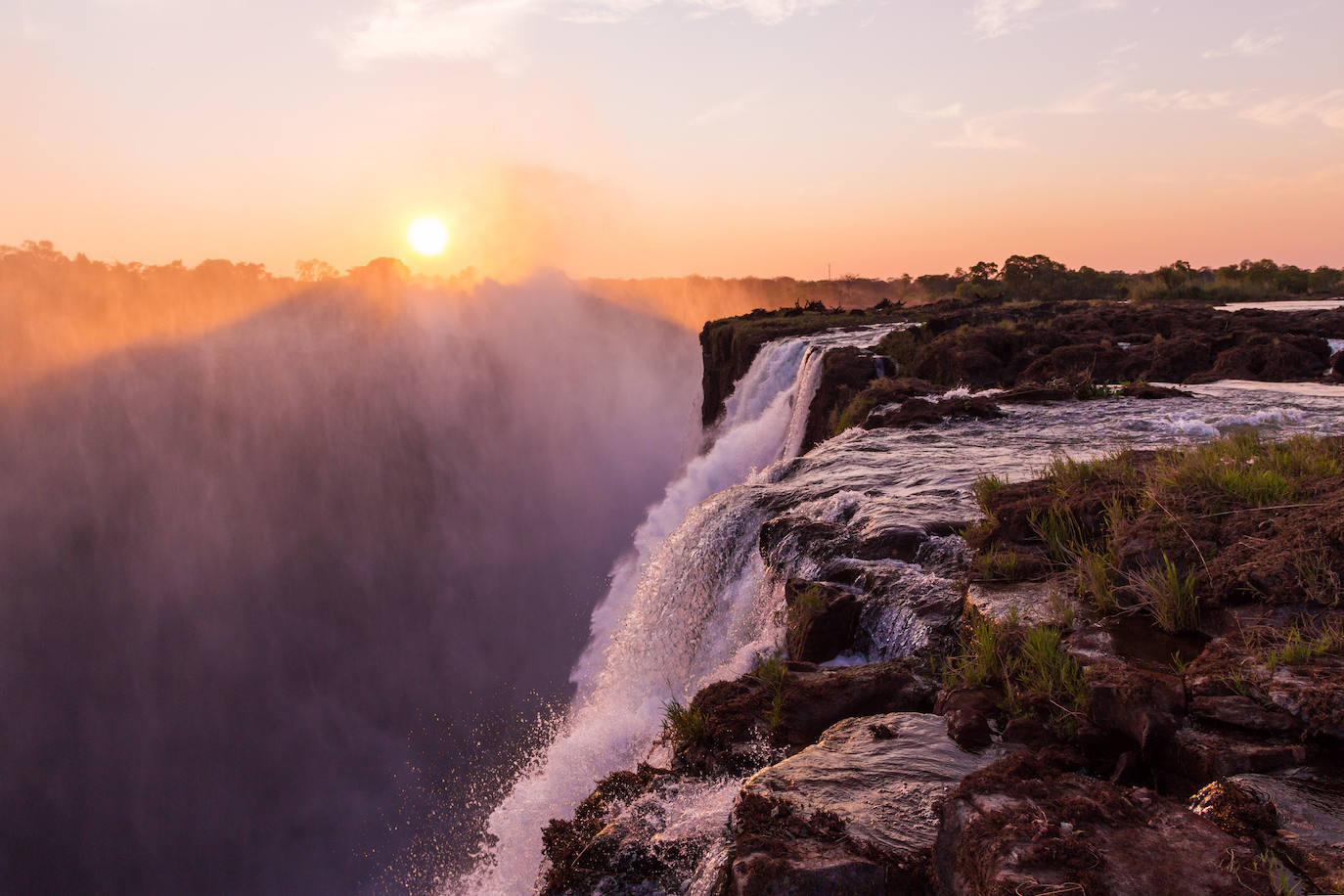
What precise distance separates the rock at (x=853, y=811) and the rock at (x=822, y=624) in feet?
4.23

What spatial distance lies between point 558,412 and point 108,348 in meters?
38.9

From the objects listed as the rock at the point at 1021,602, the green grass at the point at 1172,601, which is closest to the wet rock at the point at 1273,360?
the rock at the point at 1021,602

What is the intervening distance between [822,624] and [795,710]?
94cm

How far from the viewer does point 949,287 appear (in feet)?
157

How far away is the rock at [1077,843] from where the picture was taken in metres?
1.91

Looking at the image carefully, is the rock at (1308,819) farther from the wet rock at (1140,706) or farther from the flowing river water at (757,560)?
the flowing river water at (757,560)

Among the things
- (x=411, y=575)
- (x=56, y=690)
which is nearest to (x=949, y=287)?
(x=411, y=575)

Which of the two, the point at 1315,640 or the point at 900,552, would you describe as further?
the point at 900,552

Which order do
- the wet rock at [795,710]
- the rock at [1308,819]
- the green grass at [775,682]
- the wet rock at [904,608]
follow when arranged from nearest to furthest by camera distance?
1. the rock at [1308,819]
2. the wet rock at [795,710]
3. the green grass at [775,682]
4. the wet rock at [904,608]

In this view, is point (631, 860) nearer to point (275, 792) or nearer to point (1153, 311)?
point (1153, 311)

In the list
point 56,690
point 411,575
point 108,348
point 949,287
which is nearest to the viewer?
point 56,690

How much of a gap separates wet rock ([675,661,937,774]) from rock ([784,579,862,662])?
0.59m

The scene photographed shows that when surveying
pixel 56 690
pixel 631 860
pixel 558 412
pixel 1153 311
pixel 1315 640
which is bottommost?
pixel 56 690

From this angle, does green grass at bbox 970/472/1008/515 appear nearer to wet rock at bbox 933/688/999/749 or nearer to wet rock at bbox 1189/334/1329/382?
wet rock at bbox 933/688/999/749
